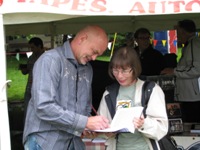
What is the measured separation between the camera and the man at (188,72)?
456cm

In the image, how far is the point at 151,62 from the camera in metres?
5.48

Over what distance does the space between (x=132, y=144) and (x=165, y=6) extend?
953 millimetres

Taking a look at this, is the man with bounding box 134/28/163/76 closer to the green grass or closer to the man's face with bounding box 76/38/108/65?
the man's face with bounding box 76/38/108/65

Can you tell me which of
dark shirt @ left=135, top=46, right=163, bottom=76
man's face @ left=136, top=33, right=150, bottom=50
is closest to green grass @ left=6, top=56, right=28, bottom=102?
man's face @ left=136, top=33, right=150, bottom=50

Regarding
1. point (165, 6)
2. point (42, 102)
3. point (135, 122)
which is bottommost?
point (135, 122)

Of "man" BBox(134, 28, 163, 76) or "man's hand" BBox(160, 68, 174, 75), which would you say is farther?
"man" BBox(134, 28, 163, 76)

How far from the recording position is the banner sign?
250cm

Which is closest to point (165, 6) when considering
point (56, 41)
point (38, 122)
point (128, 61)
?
point (128, 61)

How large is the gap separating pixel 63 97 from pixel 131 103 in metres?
0.49

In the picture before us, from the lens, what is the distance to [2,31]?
8.46 ft

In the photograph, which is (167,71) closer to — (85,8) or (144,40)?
(144,40)

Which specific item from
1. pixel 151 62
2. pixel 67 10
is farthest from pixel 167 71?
pixel 67 10

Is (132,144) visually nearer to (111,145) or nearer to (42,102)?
(111,145)

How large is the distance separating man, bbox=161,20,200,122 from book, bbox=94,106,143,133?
2.17m
